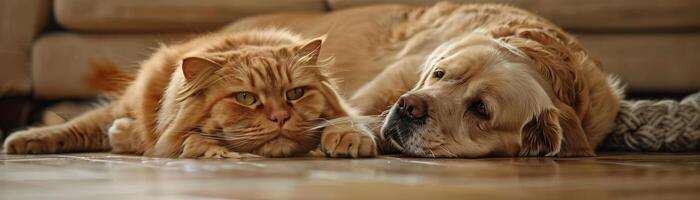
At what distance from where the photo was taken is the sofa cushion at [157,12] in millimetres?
3805

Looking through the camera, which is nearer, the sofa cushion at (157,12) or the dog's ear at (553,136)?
the dog's ear at (553,136)

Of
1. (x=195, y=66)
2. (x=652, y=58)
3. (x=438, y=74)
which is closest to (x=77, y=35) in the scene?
(x=195, y=66)

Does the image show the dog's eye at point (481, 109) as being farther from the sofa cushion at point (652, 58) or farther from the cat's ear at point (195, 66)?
the sofa cushion at point (652, 58)

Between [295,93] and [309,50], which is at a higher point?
[309,50]

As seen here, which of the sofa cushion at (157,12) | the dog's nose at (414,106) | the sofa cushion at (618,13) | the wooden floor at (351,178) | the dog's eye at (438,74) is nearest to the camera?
the wooden floor at (351,178)

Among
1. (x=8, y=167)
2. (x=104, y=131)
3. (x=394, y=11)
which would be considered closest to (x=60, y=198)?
(x=8, y=167)

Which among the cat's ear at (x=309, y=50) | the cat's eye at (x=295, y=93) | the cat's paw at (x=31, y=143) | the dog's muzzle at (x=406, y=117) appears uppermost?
the cat's ear at (x=309, y=50)

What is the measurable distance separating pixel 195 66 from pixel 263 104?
18cm

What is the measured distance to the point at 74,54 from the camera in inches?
153

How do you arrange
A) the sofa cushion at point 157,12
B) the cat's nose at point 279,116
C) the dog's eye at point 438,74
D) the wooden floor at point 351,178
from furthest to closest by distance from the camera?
the sofa cushion at point 157,12
the dog's eye at point 438,74
the cat's nose at point 279,116
the wooden floor at point 351,178

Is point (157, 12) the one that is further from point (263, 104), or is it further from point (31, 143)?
point (263, 104)

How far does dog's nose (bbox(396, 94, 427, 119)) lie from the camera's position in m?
2.29

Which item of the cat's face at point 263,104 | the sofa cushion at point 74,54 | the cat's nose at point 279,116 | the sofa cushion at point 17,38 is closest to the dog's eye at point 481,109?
the cat's face at point 263,104

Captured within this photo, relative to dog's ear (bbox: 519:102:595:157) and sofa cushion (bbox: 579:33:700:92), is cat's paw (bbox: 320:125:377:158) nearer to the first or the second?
dog's ear (bbox: 519:102:595:157)
